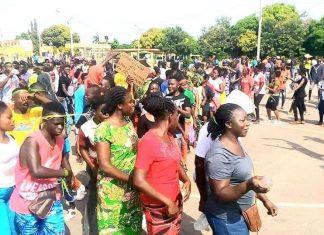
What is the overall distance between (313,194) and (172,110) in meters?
3.77

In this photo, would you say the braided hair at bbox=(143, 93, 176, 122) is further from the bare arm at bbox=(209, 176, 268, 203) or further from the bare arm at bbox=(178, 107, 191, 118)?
the bare arm at bbox=(178, 107, 191, 118)

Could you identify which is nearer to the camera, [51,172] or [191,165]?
[51,172]

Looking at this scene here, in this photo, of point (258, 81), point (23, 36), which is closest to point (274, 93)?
point (258, 81)

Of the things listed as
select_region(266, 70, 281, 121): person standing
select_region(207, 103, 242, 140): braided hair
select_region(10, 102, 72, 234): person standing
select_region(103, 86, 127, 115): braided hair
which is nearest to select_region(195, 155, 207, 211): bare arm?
select_region(207, 103, 242, 140): braided hair

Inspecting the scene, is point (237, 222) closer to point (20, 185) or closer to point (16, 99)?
point (20, 185)

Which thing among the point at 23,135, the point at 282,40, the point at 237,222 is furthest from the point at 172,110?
the point at 282,40

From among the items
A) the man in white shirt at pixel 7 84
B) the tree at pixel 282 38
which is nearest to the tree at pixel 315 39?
the tree at pixel 282 38

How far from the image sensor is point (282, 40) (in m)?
35.8

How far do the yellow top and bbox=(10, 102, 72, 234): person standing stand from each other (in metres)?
0.91

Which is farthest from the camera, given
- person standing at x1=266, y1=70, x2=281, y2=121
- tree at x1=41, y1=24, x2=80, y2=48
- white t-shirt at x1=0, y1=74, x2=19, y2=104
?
tree at x1=41, y1=24, x2=80, y2=48

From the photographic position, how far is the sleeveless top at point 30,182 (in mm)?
3172

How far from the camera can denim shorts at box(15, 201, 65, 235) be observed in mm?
3219

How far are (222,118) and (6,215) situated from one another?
206 cm

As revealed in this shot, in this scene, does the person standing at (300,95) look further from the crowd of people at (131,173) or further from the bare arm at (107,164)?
the bare arm at (107,164)
